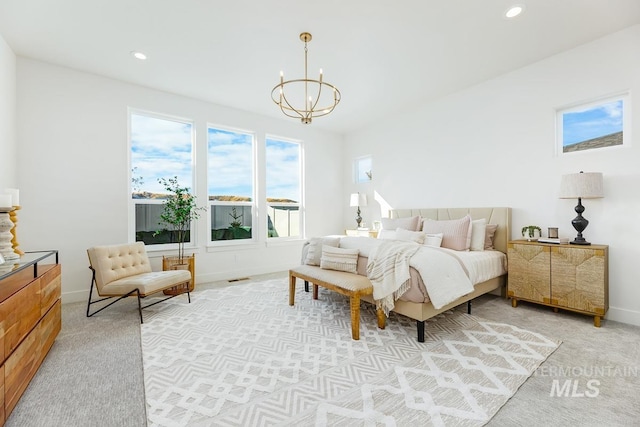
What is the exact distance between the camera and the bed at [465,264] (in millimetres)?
2455

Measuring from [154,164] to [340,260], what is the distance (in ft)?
10.8

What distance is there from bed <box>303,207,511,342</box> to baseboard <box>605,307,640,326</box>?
98cm

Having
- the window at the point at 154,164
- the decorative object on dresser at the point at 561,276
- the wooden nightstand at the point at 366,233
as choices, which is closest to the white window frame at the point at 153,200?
the window at the point at 154,164

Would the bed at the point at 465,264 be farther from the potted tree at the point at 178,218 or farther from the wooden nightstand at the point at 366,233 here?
the potted tree at the point at 178,218

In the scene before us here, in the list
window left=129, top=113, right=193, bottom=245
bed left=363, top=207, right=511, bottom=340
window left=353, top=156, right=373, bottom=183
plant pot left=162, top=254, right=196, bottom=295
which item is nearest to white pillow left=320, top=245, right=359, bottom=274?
bed left=363, top=207, right=511, bottom=340

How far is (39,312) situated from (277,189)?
393 cm

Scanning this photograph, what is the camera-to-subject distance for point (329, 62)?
3.41m

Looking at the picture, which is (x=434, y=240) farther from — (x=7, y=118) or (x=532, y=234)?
(x=7, y=118)

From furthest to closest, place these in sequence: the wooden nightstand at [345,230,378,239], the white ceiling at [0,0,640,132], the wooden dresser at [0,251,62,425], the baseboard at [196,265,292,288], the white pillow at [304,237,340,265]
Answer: the wooden nightstand at [345,230,378,239] < the baseboard at [196,265,292,288] < the white pillow at [304,237,340,265] < the white ceiling at [0,0,640,132] < the wooden dresser at [0,251,62,425]

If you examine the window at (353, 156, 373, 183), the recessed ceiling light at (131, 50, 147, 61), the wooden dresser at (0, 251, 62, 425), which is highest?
the recessed ceiling light at (131, 50, 147, 61)

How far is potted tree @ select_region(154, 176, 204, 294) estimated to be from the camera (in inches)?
158

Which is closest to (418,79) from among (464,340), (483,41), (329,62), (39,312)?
(483,41)

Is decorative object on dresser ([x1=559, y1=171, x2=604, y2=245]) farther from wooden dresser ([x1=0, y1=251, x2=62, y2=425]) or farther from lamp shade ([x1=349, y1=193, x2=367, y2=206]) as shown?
wooden dresser ([x1=0, y1=251, x2=62, y2=425])

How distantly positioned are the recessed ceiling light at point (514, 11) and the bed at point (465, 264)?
2205 mm
